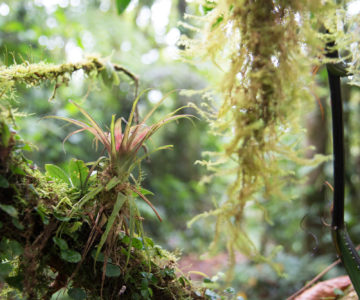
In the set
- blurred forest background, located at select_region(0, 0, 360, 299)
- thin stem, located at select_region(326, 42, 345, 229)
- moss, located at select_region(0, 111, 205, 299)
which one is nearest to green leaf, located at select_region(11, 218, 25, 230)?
moss, located at select_region(0, 111, 205, 299)

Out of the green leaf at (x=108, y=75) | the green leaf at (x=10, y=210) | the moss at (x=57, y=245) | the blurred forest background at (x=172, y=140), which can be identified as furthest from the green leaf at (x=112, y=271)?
the blurred forest background at (x=172, y=140)

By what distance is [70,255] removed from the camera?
554 millimetres

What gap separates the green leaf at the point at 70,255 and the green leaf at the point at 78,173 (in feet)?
0.47

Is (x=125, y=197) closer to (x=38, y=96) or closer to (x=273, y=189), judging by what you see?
(x=273, y=189)

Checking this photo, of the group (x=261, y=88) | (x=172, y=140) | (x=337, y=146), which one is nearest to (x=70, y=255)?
(x=261, y=88)

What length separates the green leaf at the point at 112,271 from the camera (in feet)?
1.91

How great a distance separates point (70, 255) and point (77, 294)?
10cm

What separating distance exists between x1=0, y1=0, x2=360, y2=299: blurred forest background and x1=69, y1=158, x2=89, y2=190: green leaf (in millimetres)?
1256

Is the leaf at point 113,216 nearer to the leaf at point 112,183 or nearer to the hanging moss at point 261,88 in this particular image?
the leaf at point 112,183

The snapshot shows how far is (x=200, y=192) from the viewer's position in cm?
366

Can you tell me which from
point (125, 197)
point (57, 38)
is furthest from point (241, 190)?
point (57, 38)

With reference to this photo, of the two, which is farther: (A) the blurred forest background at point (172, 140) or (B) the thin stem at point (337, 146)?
(A) the blurred forest background at point (172, 140)

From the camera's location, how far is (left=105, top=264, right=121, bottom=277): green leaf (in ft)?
1.91

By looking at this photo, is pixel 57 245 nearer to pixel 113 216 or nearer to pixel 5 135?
pixel 113 216
